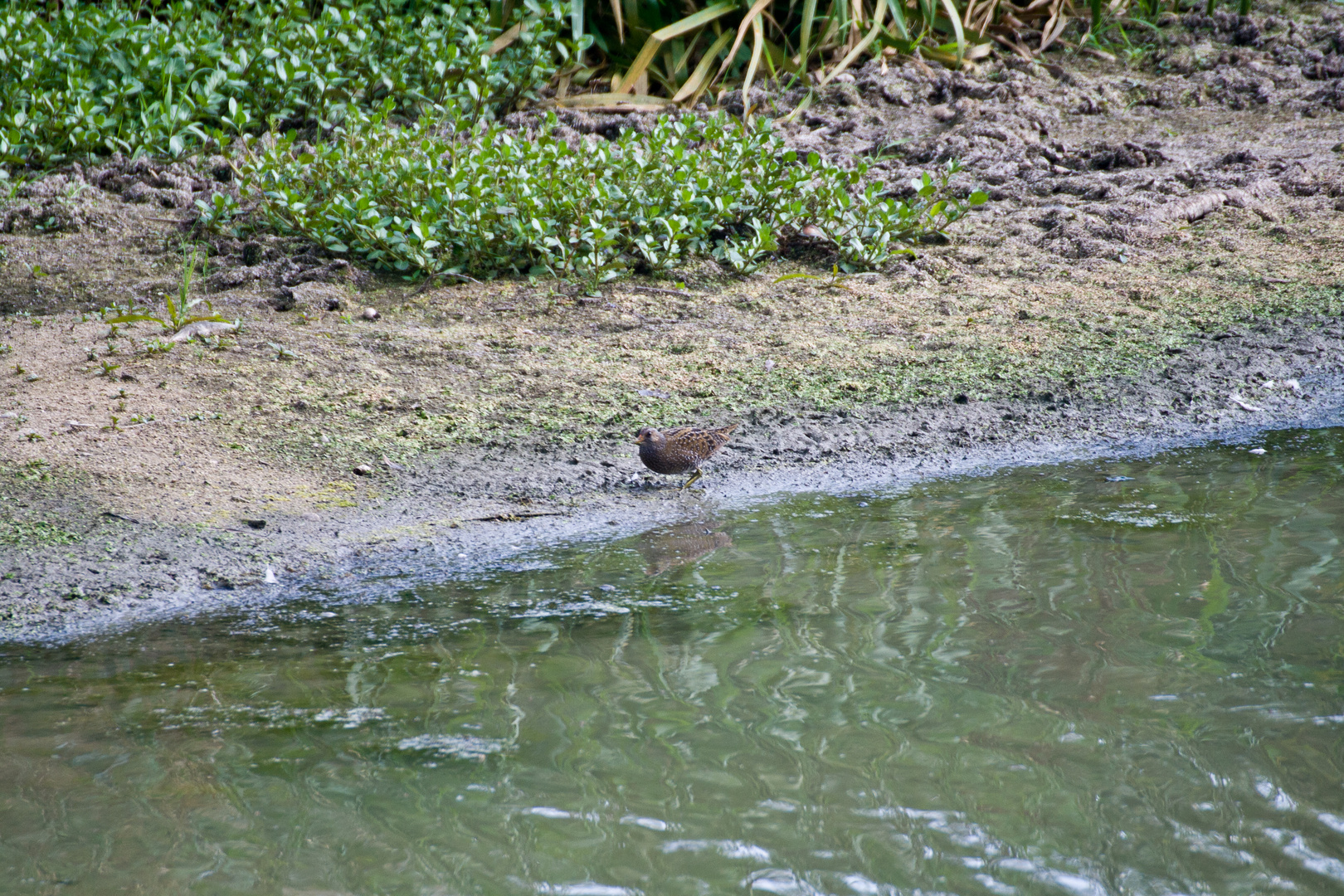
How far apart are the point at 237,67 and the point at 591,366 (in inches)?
171

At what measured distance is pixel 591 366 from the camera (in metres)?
5.63

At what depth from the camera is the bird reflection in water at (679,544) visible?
3.97 m

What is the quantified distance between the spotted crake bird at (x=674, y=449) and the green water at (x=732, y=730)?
56cm

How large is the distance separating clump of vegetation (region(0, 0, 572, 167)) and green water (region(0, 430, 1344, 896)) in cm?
518

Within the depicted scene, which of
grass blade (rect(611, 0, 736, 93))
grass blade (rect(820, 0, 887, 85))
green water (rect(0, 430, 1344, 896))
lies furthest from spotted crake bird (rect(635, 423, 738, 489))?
grass blade (rect(820, 0, 887, 85))

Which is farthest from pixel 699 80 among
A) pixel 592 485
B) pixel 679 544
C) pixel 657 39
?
pixel 679 544

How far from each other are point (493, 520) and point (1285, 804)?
9.09 feet

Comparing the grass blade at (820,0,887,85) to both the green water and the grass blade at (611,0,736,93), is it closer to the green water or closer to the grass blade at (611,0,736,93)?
the grass blade at (611,0,736,93)

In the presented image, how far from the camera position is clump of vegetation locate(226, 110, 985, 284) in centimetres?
642

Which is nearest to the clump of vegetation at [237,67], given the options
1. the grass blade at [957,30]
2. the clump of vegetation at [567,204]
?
the clump of vegetation at [567,204]

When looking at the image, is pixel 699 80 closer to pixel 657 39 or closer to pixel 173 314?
pixel 657 39

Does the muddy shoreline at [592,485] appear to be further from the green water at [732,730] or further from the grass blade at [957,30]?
the grass blade at [957,30]

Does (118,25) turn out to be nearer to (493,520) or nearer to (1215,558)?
(493,520)

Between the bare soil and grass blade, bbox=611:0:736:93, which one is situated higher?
grass blade, bbox=611:0:736:93
